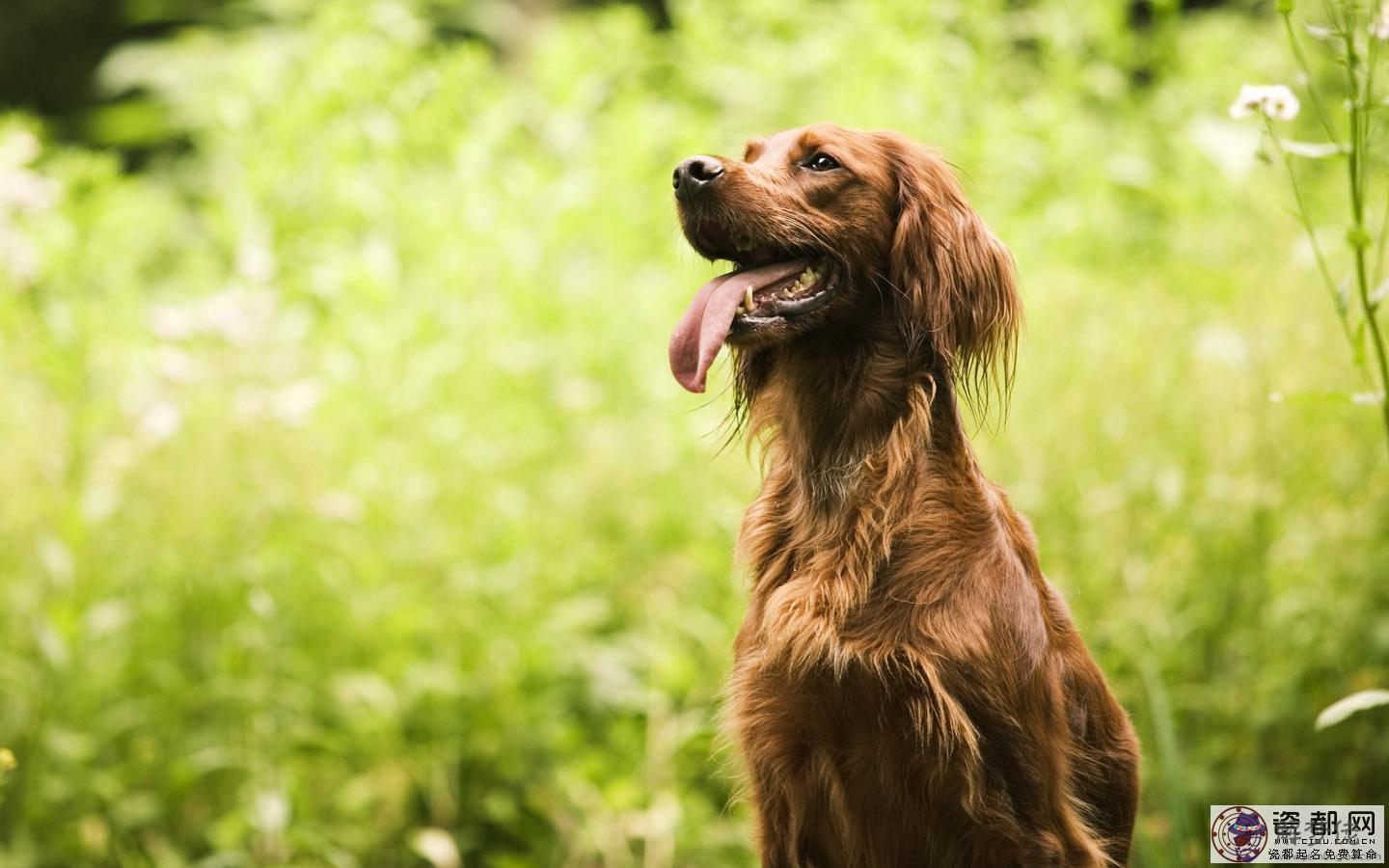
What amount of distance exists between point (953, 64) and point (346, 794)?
3.58 metres

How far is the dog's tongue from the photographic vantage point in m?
1.87

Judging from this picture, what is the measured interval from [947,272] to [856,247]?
142mm

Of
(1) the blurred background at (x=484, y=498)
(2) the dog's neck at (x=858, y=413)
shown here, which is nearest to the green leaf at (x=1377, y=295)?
(2) the dog's neck at (x=858, y=413)

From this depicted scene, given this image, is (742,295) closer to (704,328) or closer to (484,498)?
(704,328)

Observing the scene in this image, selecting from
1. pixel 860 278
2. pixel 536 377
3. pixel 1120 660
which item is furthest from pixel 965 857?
pixel 536 377

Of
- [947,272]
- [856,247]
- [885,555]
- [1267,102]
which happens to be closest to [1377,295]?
[1267,102]

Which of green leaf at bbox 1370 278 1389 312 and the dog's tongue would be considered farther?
green leaf at bbox 1370 278 1389 312

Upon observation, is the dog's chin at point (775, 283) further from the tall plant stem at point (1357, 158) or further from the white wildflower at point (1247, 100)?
the tall plant stem at point (1357, 158)

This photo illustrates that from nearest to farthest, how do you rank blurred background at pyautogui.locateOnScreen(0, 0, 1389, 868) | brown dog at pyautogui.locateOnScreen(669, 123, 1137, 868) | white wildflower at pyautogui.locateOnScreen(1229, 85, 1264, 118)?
brown dog at pyautogui.locateOnScreen(669, 123, 1137, 868) → white wildflower at pyautogui.locateOnScreen(1229, 85, 1264, 118) → blurred background at pyautogui.locateOnScreen(0, 0, 1389, 868)

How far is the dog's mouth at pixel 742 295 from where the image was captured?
190cm

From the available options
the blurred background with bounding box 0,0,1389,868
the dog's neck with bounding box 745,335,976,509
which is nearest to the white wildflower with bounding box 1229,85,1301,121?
the dog's neck with bounding box 745,335,976,509

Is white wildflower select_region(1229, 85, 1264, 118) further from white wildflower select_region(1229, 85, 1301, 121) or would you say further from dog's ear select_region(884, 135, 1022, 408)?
dog's ear select_region(884, 135, 1022, 408)

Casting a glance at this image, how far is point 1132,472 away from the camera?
3861 mm

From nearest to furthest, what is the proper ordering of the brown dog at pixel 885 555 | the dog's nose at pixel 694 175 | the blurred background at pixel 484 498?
the brown dog at pixel 885 555, the dog's nose at pixel 694 175, the blurred background at pixel 484 498
